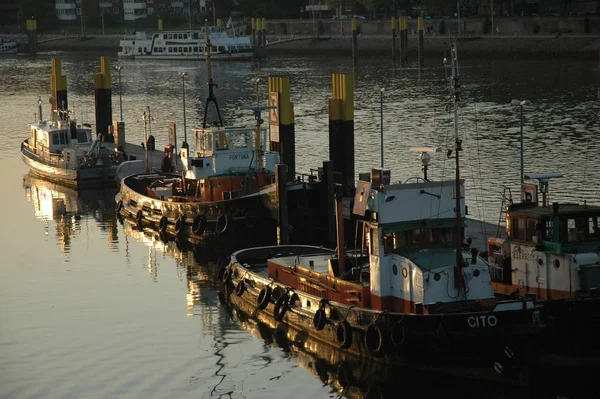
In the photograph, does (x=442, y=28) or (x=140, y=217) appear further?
(x=442, y=28)

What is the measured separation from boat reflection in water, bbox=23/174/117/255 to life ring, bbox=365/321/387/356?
1920 centimetres

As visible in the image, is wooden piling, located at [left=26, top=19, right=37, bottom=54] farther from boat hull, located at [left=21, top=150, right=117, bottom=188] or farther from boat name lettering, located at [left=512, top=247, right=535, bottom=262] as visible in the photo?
boat name lettering, located at [left=512, top=247, right=535, bottom=262]

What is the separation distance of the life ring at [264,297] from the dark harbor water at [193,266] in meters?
0.60

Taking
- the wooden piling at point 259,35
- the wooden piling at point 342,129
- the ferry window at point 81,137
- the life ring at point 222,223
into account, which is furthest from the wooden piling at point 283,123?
the wooden piling at point 259,35

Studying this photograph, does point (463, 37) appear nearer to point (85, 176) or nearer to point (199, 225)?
point (85, 176)

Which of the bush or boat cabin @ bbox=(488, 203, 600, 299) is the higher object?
the bush

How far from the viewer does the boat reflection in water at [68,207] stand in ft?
166

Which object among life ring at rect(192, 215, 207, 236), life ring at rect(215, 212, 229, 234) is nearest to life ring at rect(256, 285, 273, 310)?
life ring at rect(215, 212, 229, 234)

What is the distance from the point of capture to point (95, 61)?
517 feet

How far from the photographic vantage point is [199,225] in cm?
4559

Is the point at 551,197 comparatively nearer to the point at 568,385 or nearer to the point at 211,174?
the point at 211,174

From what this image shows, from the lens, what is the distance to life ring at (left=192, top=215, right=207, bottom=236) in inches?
1791

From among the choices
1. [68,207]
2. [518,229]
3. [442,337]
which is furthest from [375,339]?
[68,207]

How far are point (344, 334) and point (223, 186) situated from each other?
53.4 feet
